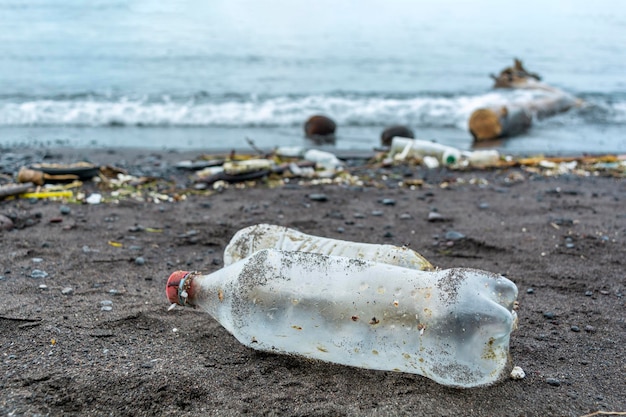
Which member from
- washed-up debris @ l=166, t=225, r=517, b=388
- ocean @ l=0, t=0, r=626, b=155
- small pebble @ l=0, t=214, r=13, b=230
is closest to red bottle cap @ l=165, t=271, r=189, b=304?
washed-up debris @ l=166, t=225, r=517, b=388

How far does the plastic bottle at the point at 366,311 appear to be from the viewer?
1.80 metres

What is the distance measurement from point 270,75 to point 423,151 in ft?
32.1

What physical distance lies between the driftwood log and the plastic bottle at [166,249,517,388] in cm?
878

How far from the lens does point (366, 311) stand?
1.95 m

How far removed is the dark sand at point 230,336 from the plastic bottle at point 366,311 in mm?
86

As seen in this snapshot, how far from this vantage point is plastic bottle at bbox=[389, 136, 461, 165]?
6918 millimetres

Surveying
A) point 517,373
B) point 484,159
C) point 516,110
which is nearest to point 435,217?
point 517,373

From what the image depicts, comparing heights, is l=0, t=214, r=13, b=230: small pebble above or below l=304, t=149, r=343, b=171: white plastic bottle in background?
above

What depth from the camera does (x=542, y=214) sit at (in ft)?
14.6

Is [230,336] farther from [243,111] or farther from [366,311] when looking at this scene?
[243,111]

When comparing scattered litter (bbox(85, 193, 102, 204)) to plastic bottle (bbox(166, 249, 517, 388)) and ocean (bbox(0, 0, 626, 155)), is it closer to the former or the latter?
plastic bottle (bbox(166, 249, 517, 388))

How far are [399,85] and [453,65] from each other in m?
4.75

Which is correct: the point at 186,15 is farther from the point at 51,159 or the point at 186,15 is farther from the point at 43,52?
the point at 51,159

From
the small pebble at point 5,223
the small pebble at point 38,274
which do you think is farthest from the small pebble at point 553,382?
the small pebble at point 5,223
